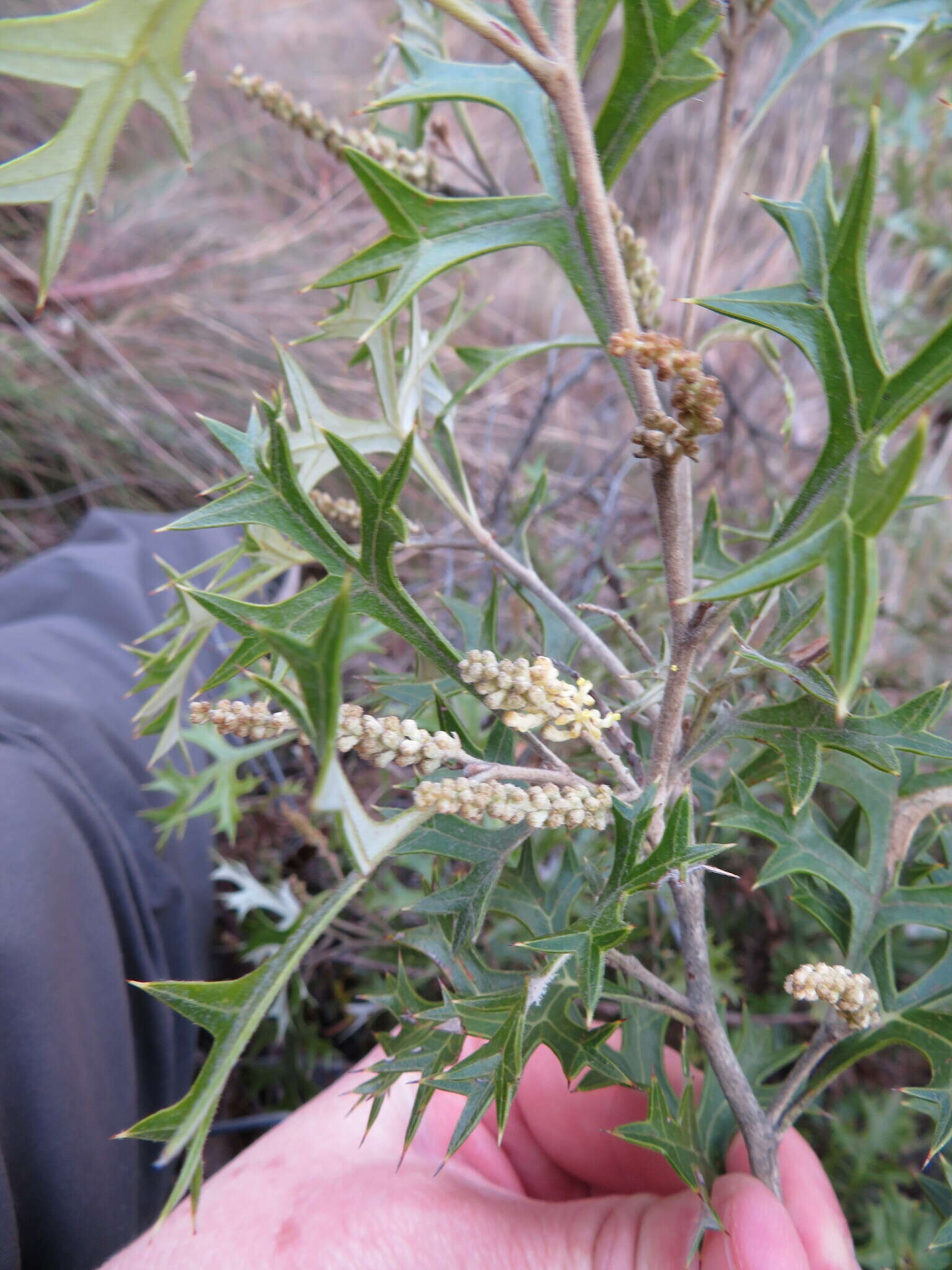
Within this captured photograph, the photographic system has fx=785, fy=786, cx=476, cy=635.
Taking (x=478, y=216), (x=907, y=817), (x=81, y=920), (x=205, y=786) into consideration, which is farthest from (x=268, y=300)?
(x=907, y=817)

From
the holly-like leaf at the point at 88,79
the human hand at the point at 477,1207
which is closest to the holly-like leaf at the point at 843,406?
the holly-like leaf at the point at 88,79

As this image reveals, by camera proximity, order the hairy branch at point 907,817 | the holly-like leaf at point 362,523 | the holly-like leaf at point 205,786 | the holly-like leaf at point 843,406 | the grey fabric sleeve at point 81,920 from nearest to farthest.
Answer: the holly-like leaf at point 843,406, the holly-like leaf at point 362,523, the hairy branch at point 907,817, the grey fabric sleeve at point 81,920, the holly-like leaf at point 205,786

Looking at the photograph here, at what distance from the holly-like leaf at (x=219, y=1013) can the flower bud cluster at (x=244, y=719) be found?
7cm

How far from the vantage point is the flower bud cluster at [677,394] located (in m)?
0.28

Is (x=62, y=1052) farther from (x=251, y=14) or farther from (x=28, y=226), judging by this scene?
(x=251, y=14)

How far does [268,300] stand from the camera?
6.79ft

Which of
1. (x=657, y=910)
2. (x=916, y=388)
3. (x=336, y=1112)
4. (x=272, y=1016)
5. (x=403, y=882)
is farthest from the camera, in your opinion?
(x=403, y=882)

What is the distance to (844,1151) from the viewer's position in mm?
757

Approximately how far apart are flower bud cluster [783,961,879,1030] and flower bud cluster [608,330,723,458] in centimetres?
25

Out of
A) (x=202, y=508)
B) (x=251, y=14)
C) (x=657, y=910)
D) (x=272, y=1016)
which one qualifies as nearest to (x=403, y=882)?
(x=272, y=1016)

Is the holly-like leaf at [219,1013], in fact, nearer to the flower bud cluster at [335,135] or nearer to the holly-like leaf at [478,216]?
the holly-like leaf at [478,216]

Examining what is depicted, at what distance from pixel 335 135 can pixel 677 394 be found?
0.38 meters

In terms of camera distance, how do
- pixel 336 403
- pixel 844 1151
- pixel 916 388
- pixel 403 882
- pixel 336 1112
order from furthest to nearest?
pixel 336 403 < pixel 403 882 < pixel 844 1151 < pixel 336 1112 < pixel 916 388

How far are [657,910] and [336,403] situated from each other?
1440mm
